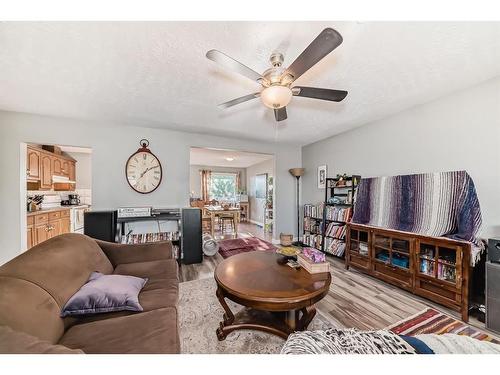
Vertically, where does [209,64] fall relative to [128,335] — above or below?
above

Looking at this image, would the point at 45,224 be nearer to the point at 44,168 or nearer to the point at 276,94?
the point at 44,168

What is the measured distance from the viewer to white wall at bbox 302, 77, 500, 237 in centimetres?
181

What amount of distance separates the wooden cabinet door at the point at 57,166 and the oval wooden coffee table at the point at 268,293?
4585 millimetres

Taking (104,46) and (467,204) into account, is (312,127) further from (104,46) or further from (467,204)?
(104,46)

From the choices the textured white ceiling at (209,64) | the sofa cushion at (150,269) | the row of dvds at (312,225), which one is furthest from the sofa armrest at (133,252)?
the row of dvds at (312,225)

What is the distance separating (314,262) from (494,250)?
1432 millimetres

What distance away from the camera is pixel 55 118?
274cm

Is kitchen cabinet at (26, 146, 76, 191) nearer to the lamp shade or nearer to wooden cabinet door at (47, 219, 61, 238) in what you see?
wooden cabinet door at (47, 219, 61, 238)

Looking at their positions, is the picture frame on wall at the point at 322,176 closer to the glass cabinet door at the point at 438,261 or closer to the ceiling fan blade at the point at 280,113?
the glass cabinet door at the point at 438,261

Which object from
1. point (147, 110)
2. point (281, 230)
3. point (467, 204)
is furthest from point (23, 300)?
point (281, 230)

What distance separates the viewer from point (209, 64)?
5.23ft

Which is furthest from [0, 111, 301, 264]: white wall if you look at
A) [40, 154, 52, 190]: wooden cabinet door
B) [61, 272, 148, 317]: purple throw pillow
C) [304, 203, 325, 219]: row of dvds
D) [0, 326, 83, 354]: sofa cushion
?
[0, 326, 83, 354]: sofa cushion

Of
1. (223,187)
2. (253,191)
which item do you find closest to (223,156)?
(253,191)

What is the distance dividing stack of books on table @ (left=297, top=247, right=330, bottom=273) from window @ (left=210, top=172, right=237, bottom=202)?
19.6 ft
